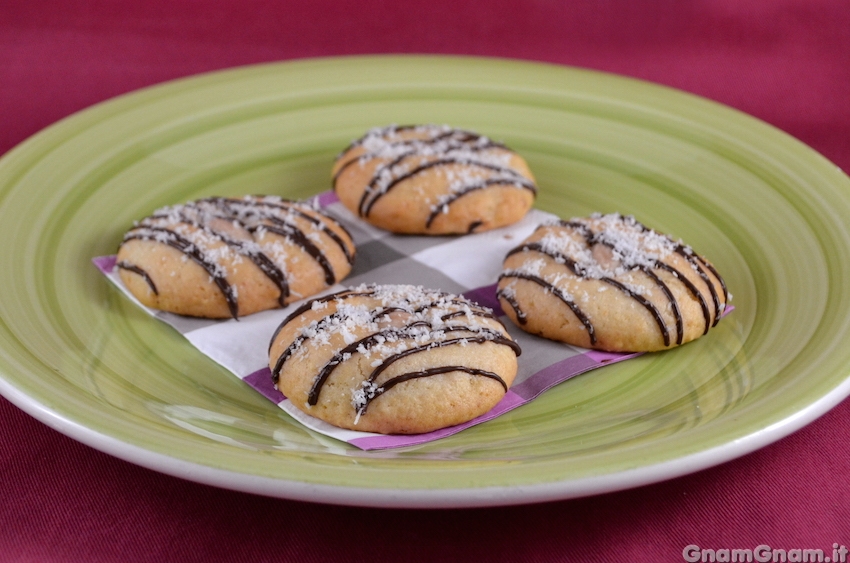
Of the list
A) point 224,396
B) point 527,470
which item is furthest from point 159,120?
point 527,470

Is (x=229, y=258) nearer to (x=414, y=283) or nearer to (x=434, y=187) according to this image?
(x=414, y=283)

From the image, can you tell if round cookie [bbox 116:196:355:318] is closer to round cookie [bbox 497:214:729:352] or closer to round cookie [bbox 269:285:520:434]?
round cookie [bbox 269:285:520:434]

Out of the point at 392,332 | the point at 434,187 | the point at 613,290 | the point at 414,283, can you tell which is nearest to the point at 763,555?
the point at 613,290

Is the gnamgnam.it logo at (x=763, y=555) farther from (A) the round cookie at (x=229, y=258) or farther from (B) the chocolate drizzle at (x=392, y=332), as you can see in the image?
(A) the round cookie at (x=229, y=258)

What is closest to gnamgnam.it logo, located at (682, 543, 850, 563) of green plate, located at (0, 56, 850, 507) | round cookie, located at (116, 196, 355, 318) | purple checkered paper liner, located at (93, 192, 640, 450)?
green plate, located at (0, 56, 850, 507)

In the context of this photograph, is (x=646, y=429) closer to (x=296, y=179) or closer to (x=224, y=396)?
(x=224, y=396)

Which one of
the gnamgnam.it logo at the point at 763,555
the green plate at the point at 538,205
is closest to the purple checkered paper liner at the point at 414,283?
the green plate at the point at 538,205
